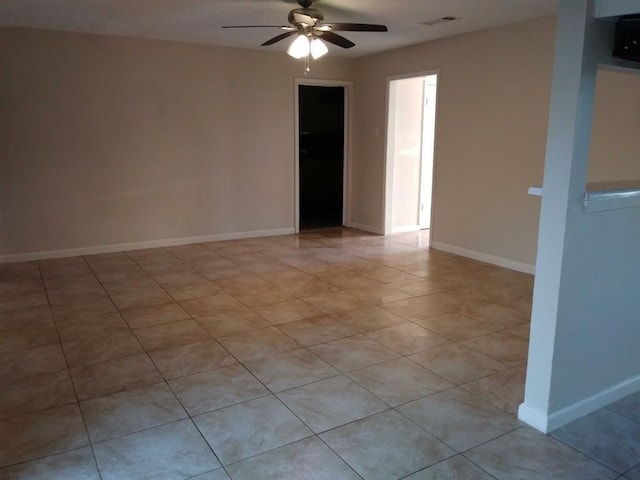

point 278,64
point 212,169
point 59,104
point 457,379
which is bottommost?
point 457,379

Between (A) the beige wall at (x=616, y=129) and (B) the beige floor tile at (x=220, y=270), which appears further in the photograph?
(B) the beige floor tile at (x=220, y=270)

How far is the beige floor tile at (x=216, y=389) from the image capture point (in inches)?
96.4

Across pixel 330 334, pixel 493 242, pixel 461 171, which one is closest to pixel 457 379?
pixel 330 334

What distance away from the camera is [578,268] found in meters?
2.16

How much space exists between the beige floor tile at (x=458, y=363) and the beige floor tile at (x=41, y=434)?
184 centimetres

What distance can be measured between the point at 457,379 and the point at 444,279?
197 centimetres

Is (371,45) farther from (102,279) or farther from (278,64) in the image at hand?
(102,279)

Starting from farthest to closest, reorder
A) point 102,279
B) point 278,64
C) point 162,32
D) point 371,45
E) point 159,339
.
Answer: point 278,64 → point 371,45 → point 162,32 → point 102,279 → point 159,339

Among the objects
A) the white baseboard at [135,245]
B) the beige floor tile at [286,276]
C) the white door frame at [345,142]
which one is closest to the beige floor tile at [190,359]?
the beige floor tile at [286,276]

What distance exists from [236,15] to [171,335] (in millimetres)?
2866

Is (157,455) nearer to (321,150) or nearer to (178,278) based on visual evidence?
(178,278)

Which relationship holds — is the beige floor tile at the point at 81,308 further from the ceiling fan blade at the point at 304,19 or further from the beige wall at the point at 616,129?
the beige wall at the point at 616,129

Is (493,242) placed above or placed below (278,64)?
below

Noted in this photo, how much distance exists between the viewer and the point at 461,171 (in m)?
5.38
